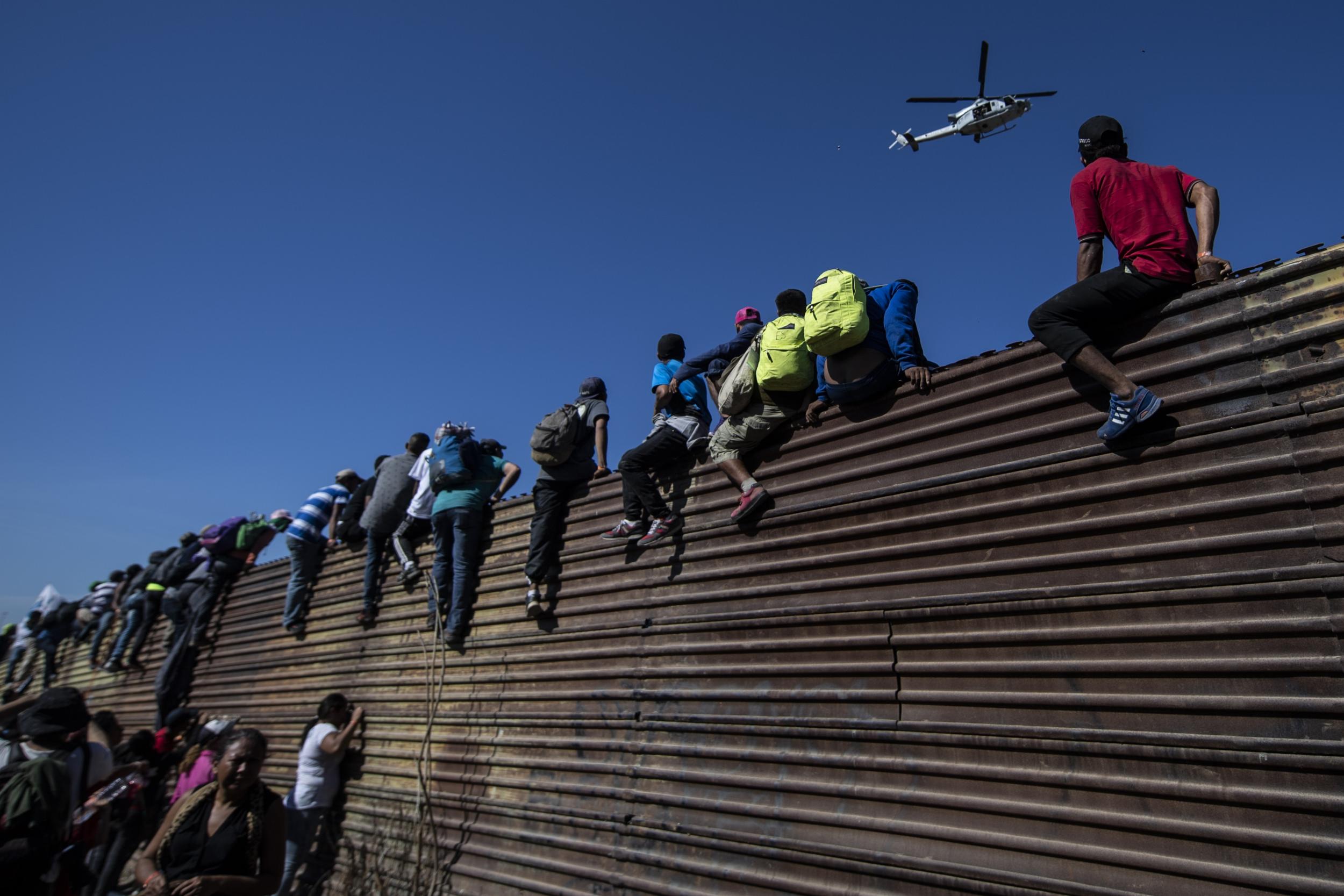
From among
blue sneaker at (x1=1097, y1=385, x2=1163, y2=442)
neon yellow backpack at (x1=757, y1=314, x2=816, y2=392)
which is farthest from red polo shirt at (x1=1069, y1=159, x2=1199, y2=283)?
neon yellow backpack at (x1=757, y1=314, x2=816, y2=392)

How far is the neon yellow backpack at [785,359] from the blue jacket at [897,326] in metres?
0.20

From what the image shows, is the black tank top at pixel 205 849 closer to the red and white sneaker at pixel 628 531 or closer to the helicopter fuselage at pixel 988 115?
the red and white sneaker at pixel 628 531

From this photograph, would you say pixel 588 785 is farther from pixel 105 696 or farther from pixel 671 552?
pixel 105 696

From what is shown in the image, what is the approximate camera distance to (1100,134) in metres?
3.94

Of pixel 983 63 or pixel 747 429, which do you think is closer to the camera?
pixel 747 429

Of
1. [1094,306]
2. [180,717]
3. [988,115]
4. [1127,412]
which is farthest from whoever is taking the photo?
[988,115]

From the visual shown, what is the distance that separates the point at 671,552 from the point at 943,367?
7.57ft

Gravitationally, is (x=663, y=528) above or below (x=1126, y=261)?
below

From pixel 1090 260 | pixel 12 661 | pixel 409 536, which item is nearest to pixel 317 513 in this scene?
pixel 409 536

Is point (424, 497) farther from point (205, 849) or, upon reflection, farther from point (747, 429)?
point (747, 429)

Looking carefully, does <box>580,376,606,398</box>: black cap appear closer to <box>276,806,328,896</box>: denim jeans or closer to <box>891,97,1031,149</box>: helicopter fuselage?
<box>276,806,328,896</box>: denim jeans

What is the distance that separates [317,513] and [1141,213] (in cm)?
969

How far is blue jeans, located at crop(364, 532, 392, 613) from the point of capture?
859 cm

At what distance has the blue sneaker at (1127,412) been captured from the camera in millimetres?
3348
